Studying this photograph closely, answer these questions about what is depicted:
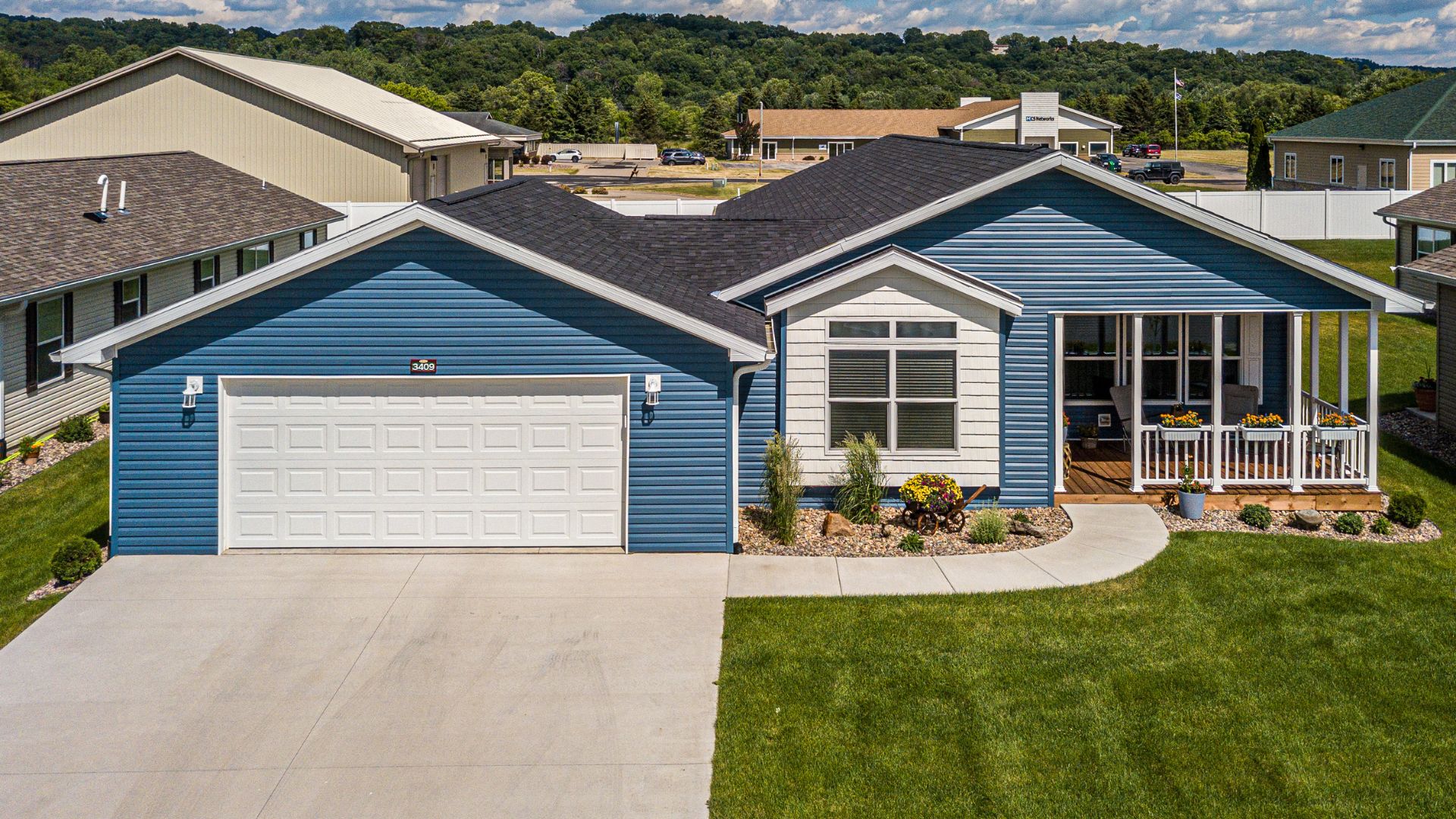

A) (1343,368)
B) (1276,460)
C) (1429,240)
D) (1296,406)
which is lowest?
(1276,460)

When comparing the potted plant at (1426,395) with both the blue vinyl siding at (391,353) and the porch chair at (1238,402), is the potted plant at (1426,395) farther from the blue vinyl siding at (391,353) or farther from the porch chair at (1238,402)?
the blue vinyl siding at (391,353)

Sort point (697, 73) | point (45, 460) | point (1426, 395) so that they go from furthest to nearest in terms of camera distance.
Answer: point (697, 73) → point (1426, 395) → point (45, 460)

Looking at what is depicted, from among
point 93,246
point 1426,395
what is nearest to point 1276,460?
point 1426,395

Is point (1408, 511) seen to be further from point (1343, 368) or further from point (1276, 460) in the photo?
point (1343, 368)

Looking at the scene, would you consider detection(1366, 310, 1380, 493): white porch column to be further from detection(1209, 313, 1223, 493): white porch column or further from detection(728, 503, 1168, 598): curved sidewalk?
detection(728, 503, 1168, 598): curved sidewalk

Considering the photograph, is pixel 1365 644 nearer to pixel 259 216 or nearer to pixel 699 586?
pixel 699 586
